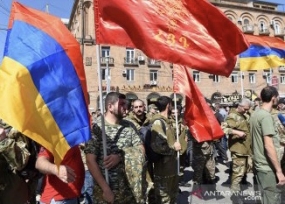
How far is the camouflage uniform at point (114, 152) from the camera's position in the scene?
11.4 ft

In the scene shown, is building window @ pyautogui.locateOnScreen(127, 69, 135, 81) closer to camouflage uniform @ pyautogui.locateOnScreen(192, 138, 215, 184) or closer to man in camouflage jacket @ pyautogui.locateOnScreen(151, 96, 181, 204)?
camouflage uniform @ pyautogui.locateOnScreen(192, 138, 215, 184)

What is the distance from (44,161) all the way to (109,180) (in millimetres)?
672

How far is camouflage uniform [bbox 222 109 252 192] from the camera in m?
6.44

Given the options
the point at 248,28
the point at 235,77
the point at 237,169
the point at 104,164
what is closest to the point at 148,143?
the point at 104,164

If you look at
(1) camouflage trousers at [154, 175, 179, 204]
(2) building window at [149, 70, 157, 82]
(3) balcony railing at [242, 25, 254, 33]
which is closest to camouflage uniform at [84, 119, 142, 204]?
(1) camouflage trousers at [154, 175, 179, 204]

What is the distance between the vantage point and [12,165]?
3156mm

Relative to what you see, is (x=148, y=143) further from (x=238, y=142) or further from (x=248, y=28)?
(x=248, y=28)

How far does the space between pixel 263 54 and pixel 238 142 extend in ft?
7.52

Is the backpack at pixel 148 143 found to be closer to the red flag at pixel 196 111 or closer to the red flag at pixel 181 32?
the red flag at pixel 196 111

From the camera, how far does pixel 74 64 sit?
3.31 meters

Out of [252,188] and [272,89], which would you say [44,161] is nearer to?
[272,89]

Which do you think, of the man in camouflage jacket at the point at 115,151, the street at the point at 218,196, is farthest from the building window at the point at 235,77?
the man in camouflage jacket at the point at 115,151

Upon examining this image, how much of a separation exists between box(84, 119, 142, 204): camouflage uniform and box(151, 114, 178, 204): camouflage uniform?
A: 5.26 ft

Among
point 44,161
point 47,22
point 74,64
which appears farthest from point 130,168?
point 47,22
